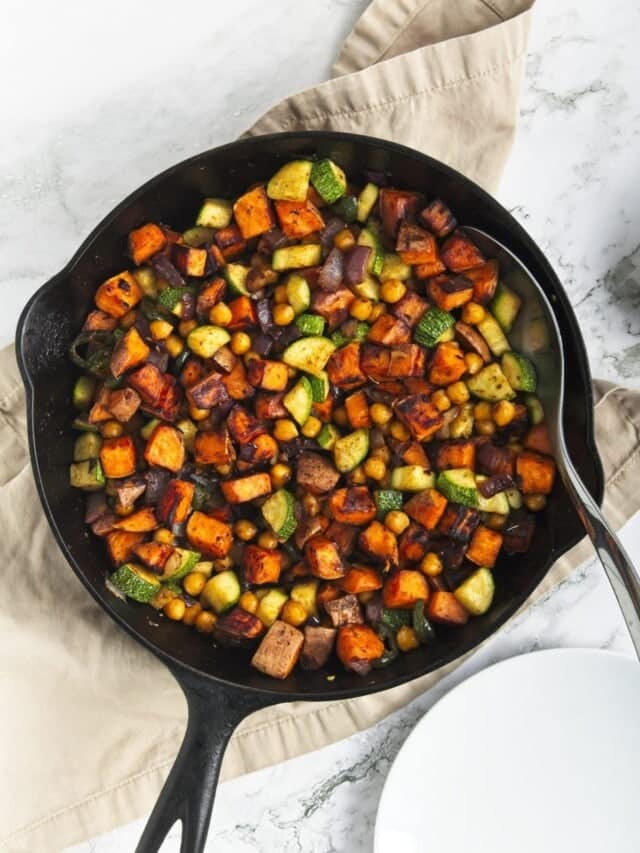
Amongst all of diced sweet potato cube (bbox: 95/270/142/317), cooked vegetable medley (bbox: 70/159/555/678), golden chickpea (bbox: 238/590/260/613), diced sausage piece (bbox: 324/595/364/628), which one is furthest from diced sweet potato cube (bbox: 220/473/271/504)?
diced sweet potato cube (bbox: 95/270/142/317)

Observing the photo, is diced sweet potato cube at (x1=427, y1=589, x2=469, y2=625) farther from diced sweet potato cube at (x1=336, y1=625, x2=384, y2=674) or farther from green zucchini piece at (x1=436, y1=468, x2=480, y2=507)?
green zucchini piece at (x1=436, y1=468, x2=480, y2=507)

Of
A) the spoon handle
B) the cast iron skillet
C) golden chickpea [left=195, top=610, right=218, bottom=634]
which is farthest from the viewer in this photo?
golden chickpea [left=195, top=610, right=218, bottom=634]

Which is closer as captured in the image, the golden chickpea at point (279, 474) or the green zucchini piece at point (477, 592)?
the green zucchini piece at point (477, 592)

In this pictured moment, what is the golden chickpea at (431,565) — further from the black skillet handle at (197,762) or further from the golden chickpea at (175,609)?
the golden chickpea at (175,609)

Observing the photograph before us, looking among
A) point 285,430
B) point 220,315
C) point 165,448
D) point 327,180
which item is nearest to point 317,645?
point 285,430

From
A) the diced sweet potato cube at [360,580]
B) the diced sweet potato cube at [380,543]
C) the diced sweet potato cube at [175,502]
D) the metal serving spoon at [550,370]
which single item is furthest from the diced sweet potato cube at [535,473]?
the diced sweet potato cube at [175,502]

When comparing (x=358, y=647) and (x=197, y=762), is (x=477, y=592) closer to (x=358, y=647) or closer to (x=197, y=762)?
(x=358, y=647)
